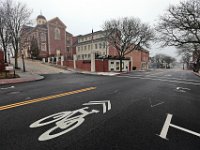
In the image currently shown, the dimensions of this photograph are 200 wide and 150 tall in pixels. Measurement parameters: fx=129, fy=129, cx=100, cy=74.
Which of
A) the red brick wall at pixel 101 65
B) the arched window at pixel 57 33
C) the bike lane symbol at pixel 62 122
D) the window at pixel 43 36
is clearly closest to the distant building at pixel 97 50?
the arched window at pixel 57 33

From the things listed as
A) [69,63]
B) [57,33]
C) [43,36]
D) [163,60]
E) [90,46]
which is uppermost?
[57,33]

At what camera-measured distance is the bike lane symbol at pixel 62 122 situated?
122 inches

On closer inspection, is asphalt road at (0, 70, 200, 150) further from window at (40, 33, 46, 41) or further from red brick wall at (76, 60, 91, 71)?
window at (40, 33, 46, 41)

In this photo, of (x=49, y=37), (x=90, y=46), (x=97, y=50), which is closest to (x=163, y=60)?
(x=97, y=50)

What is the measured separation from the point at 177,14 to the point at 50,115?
17.0 meters

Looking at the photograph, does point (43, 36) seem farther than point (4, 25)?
Yes

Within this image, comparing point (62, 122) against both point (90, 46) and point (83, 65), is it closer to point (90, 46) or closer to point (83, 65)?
point (83, 65)

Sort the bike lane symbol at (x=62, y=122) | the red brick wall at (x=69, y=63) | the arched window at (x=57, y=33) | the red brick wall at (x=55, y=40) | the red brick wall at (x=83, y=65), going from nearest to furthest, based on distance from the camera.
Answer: the bike lane symbol at (x=62, y=122) < the red brick wall at (x=83, y=65) < the red brick wall at (x=69, y=63) < the red brick wall at (x=55, y=40) < the arched window at (x=57, y=33)

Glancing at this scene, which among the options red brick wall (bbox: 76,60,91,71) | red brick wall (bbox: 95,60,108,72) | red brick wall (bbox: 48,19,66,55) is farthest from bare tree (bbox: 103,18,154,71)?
red brick wall (bbox: 48,19,66,55)

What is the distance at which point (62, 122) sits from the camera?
3754 millimetres

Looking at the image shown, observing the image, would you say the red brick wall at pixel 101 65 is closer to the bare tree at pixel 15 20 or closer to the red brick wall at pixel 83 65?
the red brick wall at pixel 83 65

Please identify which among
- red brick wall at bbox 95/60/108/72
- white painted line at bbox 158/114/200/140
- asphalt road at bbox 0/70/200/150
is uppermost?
red brick wall at bbox 95/60/108/72

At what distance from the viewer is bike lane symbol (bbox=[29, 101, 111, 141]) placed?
3.10 meters

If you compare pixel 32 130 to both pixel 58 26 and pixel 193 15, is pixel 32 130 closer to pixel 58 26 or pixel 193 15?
pixel 193 15
